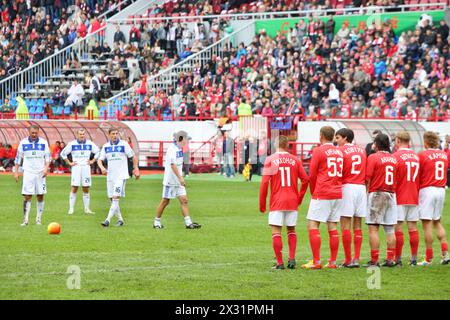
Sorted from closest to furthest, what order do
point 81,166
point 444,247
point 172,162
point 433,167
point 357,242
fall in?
1. point 357,242
2. point 433,167
3. point 444,247
4. point 172,162
5. point 81,166

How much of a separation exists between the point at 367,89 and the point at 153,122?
9.22 metres

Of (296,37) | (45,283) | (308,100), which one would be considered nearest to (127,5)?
(296,37)

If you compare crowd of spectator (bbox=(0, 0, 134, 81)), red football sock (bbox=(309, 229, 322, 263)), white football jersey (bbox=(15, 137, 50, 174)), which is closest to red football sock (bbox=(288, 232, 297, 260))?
red football sock (bbox=(309, 229, 322, 263))

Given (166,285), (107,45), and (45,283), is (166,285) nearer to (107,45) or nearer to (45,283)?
(45,283)

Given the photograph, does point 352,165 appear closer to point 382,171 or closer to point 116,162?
point 382,171

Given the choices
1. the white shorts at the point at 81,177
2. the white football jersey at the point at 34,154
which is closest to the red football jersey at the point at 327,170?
the white football jersey at the point at 34,154

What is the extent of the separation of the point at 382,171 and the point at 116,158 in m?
9.00

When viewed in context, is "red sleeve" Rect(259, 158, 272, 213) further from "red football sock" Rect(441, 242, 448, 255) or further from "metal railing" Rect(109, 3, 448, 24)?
"metal railing" Rect(109, 3, 448, 24)

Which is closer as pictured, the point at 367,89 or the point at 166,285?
the point at 166,285

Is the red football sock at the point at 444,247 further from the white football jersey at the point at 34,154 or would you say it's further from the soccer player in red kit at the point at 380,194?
the white football jersey at the point at 34,154

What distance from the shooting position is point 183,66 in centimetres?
5181

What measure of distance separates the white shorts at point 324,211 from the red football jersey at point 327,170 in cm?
8

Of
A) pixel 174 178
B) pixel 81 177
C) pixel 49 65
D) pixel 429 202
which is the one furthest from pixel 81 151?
pixel 49 65

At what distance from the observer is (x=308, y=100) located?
44094 mm
